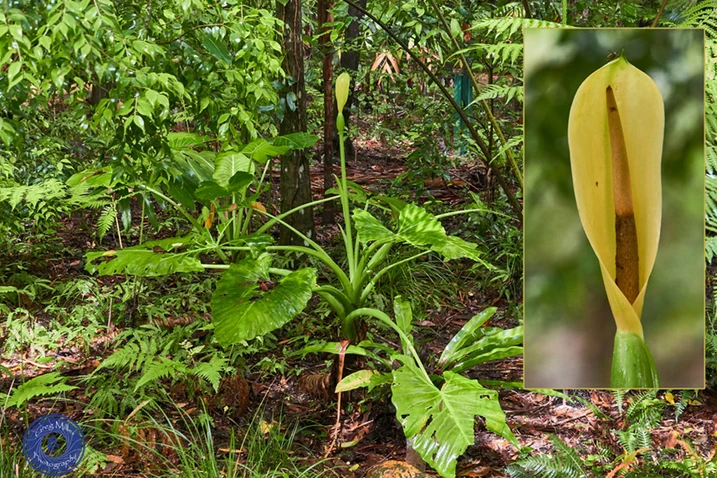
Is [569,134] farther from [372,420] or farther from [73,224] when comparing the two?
[73,224]

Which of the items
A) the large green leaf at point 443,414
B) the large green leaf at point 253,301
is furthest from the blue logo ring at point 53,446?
the large green leaf at point 443,414

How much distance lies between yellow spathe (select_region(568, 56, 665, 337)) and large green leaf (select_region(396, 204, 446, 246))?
1071 mm

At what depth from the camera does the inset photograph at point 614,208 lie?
1.10m

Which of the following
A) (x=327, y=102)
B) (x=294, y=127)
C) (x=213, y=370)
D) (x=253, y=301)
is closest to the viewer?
(x=253, y=301)

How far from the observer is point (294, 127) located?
11.1ft

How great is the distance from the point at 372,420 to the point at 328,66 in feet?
6.54

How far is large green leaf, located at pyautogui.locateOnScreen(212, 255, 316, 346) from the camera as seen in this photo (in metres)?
2.08

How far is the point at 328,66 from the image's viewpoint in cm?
366

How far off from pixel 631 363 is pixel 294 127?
2.47 metres

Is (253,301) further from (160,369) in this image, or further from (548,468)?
(548,468)

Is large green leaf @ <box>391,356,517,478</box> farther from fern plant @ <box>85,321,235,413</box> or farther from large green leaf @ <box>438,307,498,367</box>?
fern plant @ <box>85,321,235,413</box>

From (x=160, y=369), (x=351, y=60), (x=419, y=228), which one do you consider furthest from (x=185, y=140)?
(x=351, y=60)

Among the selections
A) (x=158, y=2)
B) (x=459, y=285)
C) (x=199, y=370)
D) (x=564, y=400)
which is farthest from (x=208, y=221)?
(x=564, y=400)

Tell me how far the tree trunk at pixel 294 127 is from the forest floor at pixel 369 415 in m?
0.66
